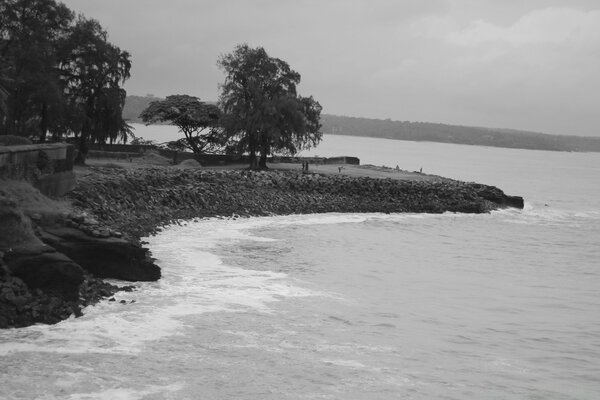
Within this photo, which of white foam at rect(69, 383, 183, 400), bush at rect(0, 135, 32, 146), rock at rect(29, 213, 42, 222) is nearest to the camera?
white foam at rect(69, 383, 183, 400)

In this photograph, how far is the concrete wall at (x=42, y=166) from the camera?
2144 cm

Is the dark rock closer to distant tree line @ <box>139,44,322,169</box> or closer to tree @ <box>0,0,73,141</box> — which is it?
tree @ <box>0,0,73,141</box>

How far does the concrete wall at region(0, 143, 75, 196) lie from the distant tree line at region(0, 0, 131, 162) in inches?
495

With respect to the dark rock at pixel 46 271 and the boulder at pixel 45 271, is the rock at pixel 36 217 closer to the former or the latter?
the boulder at pixel 45 271

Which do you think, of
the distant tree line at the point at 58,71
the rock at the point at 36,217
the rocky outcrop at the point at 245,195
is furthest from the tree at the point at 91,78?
the rock at the point at 36,217

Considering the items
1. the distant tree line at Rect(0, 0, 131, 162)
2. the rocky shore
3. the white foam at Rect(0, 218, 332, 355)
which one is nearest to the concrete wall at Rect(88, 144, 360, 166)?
the distant tree line at Rect(0, 0, 131, 162)

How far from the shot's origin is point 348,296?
1970 centimetres

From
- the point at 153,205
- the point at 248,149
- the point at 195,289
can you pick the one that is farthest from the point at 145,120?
the point at 195,289

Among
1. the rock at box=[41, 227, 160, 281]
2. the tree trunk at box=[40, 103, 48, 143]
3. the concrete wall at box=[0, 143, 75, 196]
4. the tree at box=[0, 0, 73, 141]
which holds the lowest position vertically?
the rock at box=[41, 227, 160, 281]

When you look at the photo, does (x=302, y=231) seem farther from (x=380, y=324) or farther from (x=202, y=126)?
(x=202, y=126)

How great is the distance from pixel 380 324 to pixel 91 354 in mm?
7029

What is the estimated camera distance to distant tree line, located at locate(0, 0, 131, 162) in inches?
1513

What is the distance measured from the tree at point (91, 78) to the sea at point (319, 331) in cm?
1603

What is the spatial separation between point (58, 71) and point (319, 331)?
104 ft
